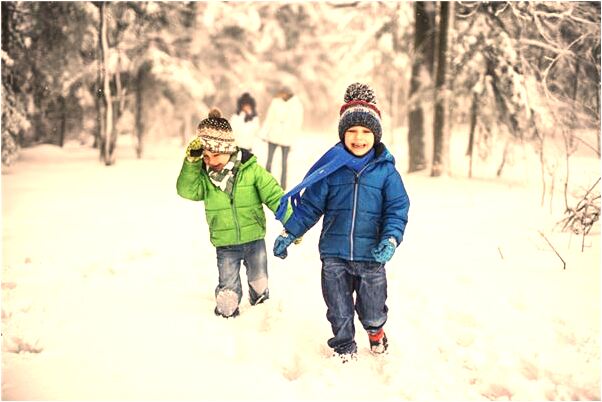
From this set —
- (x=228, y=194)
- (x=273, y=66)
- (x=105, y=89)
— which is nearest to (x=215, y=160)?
(x=228, y=194)

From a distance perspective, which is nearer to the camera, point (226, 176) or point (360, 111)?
point (360, 111)

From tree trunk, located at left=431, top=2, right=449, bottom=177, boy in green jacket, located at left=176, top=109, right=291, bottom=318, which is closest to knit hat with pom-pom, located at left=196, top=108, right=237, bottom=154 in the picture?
boy in green jacket, located at left=176, top=109, right=291, bottom=318

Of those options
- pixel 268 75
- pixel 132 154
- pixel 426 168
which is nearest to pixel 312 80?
pixel 268 75

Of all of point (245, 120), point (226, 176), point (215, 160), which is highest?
point (245, 120)

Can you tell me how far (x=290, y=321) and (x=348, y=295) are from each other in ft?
2.62

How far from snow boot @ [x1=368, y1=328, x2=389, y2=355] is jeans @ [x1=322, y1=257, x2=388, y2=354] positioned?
5 cm

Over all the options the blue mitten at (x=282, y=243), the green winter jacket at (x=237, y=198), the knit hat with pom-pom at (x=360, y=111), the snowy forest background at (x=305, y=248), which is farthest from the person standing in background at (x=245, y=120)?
the blue mitten at (x=282, y=243)

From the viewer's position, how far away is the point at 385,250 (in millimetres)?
3193

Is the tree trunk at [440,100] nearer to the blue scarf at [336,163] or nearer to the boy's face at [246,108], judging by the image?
the boy's face at [246,108]

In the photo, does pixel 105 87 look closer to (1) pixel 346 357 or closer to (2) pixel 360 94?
(2) pixel 360 94

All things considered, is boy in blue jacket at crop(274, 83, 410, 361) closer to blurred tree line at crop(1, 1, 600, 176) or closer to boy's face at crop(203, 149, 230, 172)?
boy's face at crop(203, 149, 230, 172)

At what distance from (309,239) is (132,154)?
49.9ft

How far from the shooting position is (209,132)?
388 cm

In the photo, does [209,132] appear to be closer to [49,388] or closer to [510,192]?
[49,388]
